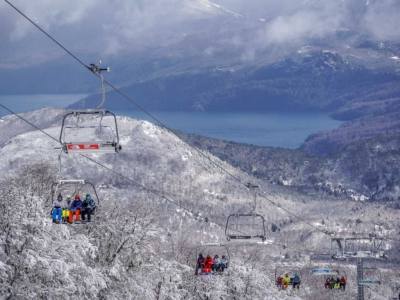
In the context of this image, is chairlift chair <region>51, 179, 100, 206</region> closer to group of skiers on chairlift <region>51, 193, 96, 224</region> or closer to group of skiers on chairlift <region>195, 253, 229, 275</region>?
group of skiers on chairlift <region>51, 193, 96, 224</region>

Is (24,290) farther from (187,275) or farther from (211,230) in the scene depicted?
(211,230)

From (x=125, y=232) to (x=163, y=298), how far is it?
396cm

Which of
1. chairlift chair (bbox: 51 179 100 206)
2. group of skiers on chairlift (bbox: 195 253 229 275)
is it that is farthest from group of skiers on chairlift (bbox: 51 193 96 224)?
group of skiers on chairlift (bbox: 195 253 229 275)

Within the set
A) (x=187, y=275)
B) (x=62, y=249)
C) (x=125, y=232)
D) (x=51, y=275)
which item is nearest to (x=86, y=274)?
(x=62, y=249)

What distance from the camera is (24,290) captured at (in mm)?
32250

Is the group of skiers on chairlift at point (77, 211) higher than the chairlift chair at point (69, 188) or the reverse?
the reverse

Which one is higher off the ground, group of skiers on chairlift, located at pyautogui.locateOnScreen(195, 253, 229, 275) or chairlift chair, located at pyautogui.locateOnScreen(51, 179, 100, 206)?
chairlift chair, located at pyautogui.locateOnScreen(51, 179, 100, 206)

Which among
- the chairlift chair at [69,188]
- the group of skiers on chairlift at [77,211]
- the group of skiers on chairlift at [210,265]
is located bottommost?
the group of skiers on chairlift at [210,265]

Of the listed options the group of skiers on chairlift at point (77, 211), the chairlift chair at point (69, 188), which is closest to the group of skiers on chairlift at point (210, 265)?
the chairlift chair at point (69, 188)

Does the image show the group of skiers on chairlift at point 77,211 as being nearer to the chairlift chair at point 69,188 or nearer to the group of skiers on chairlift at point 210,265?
the chairlift chair at point 69,188

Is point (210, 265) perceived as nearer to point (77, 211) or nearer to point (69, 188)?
point (77, 211)

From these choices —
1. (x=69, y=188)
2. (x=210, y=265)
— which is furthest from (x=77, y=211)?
(x=69, y=188)

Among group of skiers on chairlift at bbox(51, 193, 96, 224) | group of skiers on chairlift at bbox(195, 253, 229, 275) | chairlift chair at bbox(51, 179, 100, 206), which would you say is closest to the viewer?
chairlift chair at bbox(51, 179, 100, 206)

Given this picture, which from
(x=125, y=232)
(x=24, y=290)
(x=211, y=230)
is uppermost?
(x=211, y=230)
